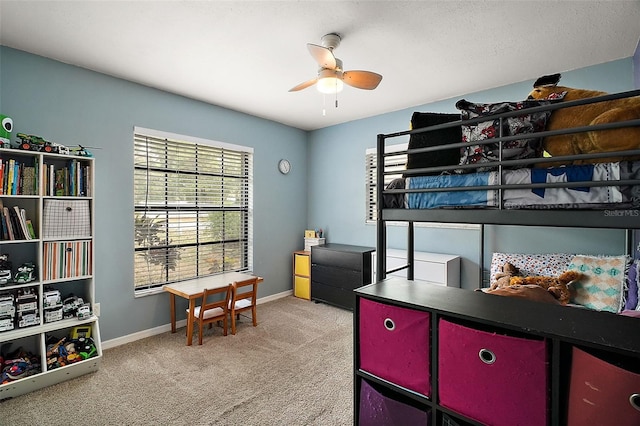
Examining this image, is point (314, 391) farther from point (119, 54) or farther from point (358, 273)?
point (119, 54)

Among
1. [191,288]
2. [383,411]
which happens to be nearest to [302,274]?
[191,288]

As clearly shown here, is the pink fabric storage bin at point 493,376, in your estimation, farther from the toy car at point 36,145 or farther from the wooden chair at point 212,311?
the toy car at point 36,145

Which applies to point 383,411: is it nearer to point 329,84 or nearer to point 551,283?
point 551,283

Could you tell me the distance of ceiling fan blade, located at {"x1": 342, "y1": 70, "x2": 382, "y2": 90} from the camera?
91.4 inches

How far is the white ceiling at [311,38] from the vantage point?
1.98m

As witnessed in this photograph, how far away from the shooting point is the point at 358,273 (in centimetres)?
399

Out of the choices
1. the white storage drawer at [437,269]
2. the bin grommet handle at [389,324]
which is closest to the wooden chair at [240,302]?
the white storage drawer at [437,269]

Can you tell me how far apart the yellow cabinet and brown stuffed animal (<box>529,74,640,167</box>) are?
11.9ft

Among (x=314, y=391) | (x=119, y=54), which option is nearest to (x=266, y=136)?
(x=119, y=54)

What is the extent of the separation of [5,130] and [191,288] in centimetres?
195

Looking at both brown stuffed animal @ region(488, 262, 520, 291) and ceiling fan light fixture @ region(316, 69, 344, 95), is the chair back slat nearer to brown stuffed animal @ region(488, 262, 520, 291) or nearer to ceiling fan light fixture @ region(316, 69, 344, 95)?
ceiling fan light fixture @ region(316, 69, 344, 95)

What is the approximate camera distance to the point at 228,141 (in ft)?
13.2

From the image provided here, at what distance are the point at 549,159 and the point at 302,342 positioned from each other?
269 centimetres

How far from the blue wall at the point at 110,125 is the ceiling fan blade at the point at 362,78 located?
212 cm
